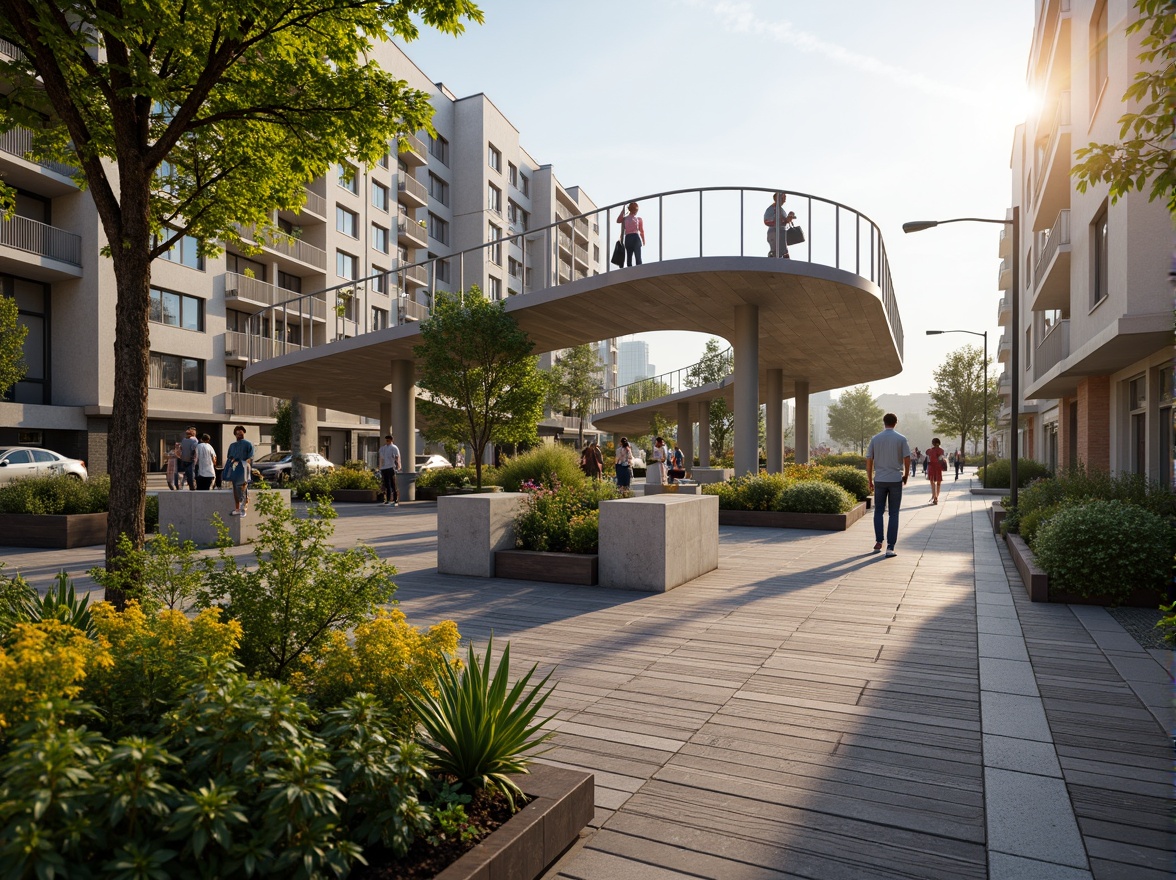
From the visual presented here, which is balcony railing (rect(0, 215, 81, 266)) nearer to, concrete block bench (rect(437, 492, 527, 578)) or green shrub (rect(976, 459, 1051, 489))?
concrete block bench (rect(437, 492, 527, 578))

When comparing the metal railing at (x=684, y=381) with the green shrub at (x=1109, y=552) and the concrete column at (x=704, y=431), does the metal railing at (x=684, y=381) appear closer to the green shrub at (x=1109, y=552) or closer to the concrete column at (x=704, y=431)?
the concrete column at (x=704, y=431)

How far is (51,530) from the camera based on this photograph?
1241cm

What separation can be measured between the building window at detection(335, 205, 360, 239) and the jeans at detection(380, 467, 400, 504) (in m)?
26.7

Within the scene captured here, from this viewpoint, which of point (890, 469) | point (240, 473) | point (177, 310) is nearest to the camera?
point (890, 469)

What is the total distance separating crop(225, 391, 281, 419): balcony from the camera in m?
37.2

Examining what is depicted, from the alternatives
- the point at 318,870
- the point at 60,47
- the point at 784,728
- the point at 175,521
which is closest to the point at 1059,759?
the point at 784,728

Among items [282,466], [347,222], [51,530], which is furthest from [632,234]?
[347,222]

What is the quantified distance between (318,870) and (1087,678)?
5240mm

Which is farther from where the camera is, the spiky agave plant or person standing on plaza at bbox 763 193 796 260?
person standing on plaza at bbox 763 193 796 260

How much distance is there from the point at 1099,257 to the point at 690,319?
9.69 metres

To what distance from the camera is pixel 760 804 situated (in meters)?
3.23

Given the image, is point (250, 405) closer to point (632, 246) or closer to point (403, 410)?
point (403, 410)

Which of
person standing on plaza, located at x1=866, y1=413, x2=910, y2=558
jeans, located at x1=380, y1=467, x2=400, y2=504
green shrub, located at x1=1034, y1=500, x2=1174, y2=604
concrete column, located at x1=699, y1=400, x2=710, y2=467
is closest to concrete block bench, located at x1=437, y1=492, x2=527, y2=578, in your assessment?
person standing on plaza, located at x1=866, y1=413, x2=910, y2=558

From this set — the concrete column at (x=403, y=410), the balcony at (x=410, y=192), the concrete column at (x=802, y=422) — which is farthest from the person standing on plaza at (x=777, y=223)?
the balcony at (x=410, y=192)
